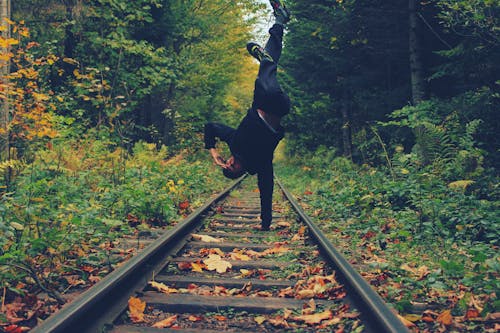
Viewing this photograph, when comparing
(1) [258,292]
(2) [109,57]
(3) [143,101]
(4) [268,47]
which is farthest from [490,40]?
(3) [143,101]

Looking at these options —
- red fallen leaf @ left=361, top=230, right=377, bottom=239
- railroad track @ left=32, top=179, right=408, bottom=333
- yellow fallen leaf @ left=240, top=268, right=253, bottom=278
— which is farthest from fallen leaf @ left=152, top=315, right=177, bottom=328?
red fallen leaf @ left=361, top=230, right=377, bottom=239

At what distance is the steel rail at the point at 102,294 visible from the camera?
2.45 metres

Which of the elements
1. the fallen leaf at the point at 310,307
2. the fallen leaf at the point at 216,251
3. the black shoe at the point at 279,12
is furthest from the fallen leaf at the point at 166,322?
the black shoe at the point at 279,12

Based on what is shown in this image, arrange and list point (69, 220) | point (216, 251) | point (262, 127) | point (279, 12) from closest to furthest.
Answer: point (69, 220) → point (216, 251) → point (262, 127) → point (279, 12)

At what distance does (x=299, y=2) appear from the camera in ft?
52.4

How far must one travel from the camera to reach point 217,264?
428 cm

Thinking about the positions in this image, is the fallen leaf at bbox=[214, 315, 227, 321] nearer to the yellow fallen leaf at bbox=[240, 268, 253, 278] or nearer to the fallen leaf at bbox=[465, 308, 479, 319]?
the yellow fallen leaf at bbox=[240, 268, 253, 278]

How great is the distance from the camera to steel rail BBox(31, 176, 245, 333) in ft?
8.02

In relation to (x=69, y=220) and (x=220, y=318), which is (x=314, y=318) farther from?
(x=69, y=220)

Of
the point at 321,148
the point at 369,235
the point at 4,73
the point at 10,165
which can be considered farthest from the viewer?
the point at 321,148

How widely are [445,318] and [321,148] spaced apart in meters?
18.1

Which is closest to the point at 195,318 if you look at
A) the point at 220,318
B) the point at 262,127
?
the point at 220,318

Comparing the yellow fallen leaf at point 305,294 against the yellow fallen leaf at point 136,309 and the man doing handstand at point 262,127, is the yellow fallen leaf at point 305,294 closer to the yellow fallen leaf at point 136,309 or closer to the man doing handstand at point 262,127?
the yellow fallen leaf at point 136,309

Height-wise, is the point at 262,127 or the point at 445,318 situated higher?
the point at 262,127
